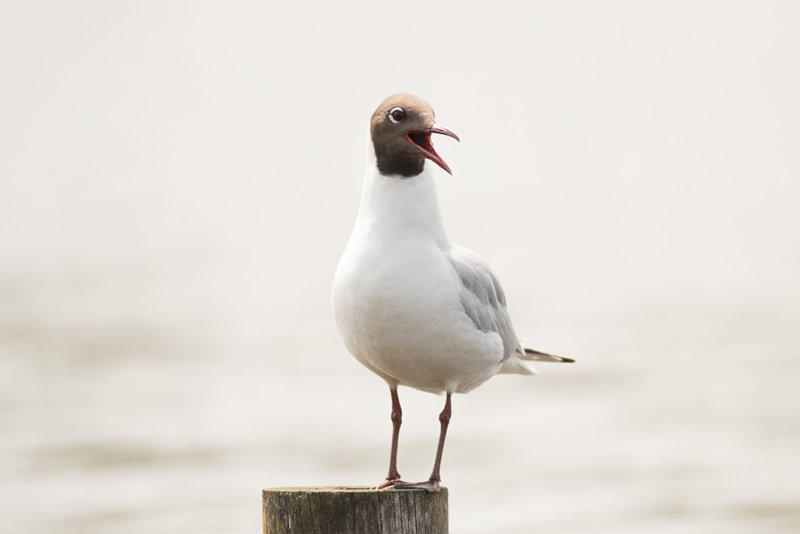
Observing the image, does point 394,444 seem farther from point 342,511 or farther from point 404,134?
point 404,134

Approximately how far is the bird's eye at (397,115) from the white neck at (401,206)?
25cm

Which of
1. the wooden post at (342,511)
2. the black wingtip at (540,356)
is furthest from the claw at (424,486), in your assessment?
the black wingtip at (540,356)

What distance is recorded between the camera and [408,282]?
399cm

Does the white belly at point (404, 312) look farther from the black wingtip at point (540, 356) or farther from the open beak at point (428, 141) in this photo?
the black wingtip at point (540, 356)

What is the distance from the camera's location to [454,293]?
4.12 m

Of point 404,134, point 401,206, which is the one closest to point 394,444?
point 401,206

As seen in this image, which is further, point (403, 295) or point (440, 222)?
point (440, 222)

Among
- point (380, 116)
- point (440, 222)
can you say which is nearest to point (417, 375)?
point (440, 222)

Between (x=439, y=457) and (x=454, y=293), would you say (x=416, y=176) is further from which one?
(x=439, y=457)

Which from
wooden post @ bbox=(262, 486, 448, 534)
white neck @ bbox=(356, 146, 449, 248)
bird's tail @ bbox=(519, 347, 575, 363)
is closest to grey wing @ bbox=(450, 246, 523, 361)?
white neck @ bbox=(356, 146, 449, 248)

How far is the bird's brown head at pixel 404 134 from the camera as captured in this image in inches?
158

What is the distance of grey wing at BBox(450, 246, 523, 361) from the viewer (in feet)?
13.9

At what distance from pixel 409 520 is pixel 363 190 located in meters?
1.37

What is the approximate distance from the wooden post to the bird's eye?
138 centimetres
